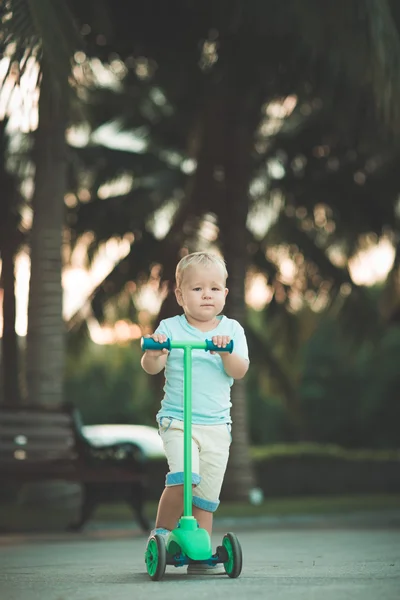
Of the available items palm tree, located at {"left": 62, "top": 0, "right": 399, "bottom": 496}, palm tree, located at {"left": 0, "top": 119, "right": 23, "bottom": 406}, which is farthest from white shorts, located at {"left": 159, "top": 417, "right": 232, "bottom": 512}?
palm tree, located at {"left": 0, "top": 119, "right": 23, "bottom": 406}

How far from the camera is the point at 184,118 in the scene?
59.1 ft

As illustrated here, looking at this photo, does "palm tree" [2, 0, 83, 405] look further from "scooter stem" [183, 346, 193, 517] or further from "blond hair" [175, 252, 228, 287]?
"scooter stem" [183, 346, 193, 517]

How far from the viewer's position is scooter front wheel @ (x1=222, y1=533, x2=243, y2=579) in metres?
5.19

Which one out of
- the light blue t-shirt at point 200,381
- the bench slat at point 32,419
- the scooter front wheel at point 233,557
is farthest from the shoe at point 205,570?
the bench slat at point 32,419

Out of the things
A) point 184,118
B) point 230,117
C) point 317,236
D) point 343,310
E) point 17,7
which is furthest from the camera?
point 317,236

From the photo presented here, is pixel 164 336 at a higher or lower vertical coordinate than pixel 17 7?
lower

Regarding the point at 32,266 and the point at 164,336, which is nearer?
the point at 164,336

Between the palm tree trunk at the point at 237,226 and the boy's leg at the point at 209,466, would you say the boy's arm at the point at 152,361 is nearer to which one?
the boy's leg at the point at 209,466

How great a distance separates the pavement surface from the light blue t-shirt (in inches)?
28.4

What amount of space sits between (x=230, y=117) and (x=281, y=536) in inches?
326

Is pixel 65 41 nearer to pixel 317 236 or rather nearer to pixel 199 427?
pixel 199 427

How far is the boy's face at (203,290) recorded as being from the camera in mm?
5348

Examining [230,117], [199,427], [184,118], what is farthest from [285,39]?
[199,427]

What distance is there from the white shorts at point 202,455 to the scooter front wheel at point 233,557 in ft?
0.61
